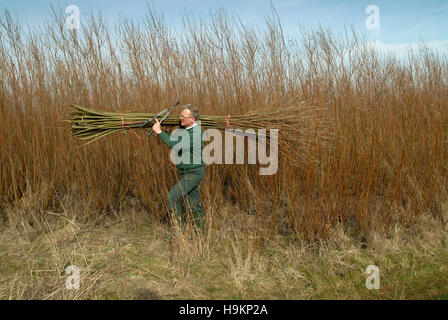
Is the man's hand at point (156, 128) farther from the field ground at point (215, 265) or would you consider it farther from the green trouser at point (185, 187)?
the field ground at point (215, 265)

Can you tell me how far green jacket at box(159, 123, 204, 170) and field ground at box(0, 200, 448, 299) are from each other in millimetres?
544

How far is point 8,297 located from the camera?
6.71ft

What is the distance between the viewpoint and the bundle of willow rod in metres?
2.47

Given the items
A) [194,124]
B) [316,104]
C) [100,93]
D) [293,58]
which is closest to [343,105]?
[316,104]

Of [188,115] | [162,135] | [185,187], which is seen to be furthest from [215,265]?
[188,115]

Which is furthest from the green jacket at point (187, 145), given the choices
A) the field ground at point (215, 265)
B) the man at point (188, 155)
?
the field ground at point (215, 265)

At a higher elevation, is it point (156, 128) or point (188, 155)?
point (156, 128)

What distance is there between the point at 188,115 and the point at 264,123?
60 cm

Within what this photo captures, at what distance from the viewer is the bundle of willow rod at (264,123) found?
97.3 inches

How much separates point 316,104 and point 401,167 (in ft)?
3.02

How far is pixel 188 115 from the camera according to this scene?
2.52m

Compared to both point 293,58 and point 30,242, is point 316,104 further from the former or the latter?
point 30,242

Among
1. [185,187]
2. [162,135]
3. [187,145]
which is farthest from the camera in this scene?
[185,187]

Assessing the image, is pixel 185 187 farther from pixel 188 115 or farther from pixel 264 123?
pixel 264 123
